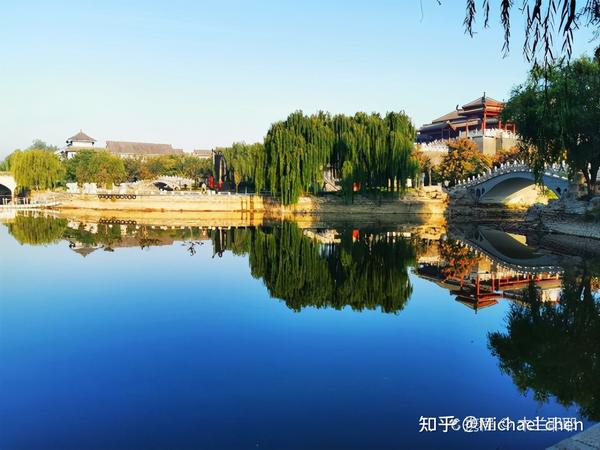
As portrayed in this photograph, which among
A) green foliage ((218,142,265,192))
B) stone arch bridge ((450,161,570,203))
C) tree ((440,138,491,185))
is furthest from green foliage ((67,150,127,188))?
stone arch bridge ((450,161,570,203))

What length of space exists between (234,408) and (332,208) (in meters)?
27.0

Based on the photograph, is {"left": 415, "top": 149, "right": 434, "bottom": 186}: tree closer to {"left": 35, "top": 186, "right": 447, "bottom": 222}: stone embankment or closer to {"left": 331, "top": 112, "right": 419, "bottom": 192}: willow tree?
{"left": 35, "top": 186, "right": 447, "bottom": 222}: stone embankment

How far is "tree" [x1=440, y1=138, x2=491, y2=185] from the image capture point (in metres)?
37.7

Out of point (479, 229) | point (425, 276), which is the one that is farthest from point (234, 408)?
point (479, 229)

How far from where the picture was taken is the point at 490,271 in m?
15.1

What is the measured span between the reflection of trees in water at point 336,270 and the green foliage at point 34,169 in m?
28.3

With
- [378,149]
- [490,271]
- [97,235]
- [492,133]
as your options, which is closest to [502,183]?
[378,149]

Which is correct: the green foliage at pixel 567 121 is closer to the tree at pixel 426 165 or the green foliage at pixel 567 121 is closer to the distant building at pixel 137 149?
the tree at pixel 426 165

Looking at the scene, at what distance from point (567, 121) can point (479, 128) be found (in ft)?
100

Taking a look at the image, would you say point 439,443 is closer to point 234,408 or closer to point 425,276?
point 234,408

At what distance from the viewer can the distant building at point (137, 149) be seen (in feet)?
238

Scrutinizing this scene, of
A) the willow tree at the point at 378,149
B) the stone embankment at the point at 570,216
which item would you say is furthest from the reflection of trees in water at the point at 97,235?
the stone embankment at the point at 570,216

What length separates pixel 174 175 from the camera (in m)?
52.8

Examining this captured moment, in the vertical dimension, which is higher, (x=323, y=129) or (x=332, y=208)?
(x=323, y=129)
